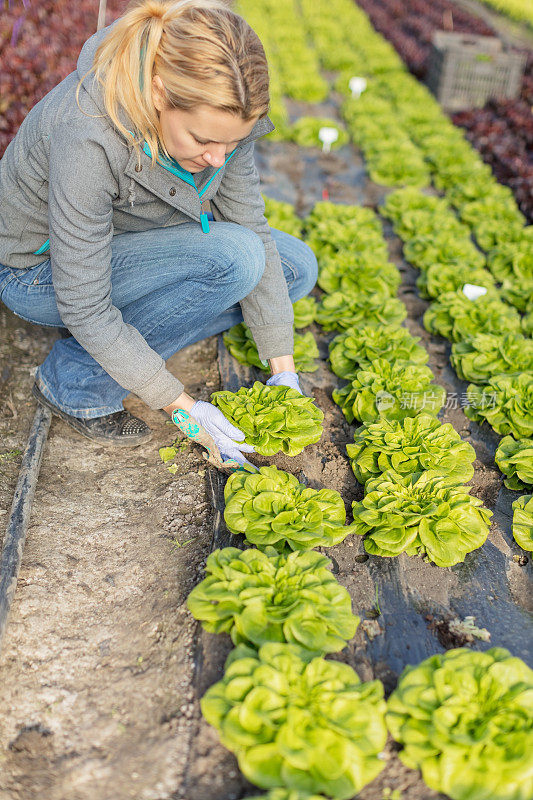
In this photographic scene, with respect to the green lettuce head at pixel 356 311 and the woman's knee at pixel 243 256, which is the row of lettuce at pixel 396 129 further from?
the woman's knee at pixel 243 256

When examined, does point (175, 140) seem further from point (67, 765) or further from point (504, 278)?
point (504, 278)

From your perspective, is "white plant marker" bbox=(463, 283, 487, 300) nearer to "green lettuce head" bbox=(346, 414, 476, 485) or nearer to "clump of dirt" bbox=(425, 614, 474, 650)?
"green lettuce head" bbox=(346, 414, 476, 485)

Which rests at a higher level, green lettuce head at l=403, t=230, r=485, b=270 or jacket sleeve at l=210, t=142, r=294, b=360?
jacket sleeve at l=210, t=142, r=294, b=360

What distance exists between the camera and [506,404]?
3043 millimetres

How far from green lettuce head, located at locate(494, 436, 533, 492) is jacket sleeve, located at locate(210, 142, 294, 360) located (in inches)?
41.4

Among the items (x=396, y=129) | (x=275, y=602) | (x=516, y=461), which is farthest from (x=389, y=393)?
(x=396, y=129)

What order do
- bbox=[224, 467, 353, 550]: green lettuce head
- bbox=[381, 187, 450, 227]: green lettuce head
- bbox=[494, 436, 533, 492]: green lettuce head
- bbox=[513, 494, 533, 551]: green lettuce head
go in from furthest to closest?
bbox=[381, 187, 450, 227]: green lettuce head
bbox=[494, 436, 533, 492]: green lettuce head
bbox=[513, 494, 533, 551]: green lettuce head
bbox=[224, 467, 353, 550]: green lettuce head

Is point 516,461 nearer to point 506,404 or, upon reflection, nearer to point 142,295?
point 506,404

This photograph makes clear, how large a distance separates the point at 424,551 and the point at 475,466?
696mm

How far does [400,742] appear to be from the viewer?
1.83 meters

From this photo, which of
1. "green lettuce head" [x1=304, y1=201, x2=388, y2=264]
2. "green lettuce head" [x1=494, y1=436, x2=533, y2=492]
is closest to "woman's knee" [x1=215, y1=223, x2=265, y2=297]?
"green lettuce head" [x1=494, y1=436, x2=533, y2=492]

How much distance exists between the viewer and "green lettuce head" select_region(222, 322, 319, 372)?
11.0ft

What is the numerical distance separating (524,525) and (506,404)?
27.6 inches

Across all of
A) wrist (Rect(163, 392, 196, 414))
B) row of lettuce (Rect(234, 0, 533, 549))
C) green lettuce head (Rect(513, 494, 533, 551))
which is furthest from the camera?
row of lettuce (Rect(234, 0, 533, 549))
